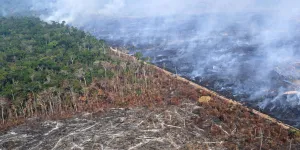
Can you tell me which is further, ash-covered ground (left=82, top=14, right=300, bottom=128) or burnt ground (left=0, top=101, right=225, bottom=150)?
ash-covered ground (left=82, top=14, right=300, bottom=128)

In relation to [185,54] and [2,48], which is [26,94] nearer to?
[2,48]

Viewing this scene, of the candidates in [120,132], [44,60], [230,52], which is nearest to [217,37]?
[230,52]

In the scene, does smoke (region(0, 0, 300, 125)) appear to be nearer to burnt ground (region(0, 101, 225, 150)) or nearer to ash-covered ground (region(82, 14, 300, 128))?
ash-covered ground (region(82, 14, 300, 128))

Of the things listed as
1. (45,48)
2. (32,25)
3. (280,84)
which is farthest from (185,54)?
(32,25)

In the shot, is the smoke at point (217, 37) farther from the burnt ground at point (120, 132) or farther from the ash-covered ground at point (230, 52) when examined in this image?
the burnt ground at point (120, 132)

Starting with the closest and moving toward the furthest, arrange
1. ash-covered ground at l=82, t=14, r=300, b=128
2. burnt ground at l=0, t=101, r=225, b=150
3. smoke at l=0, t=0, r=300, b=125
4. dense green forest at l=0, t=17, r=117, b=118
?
1. burnt ground at l=0, t=101, r=225, b=150
2. dense green forest at l=0, t=17, r=117, b=118
3. ash-covered ground at l=82, t=14, r=300, b=128
4. smoke at l=0, t=0, r=300, b=125

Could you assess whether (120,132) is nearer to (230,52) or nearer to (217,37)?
(230,52)

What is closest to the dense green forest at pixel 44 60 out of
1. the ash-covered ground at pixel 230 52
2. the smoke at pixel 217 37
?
the ash-covered ground at pixel 230 52

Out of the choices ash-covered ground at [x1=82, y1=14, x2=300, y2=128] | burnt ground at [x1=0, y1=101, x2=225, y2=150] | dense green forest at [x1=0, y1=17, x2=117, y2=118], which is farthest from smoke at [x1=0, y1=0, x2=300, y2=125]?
dense green forest at [x1=0, y1=17, x2=117, y2=118]
